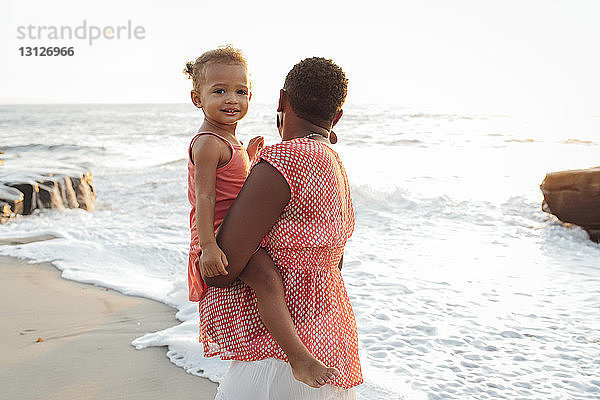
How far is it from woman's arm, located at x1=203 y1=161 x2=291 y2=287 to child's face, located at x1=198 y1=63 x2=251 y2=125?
0.42m

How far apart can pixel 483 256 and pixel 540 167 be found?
1066cm

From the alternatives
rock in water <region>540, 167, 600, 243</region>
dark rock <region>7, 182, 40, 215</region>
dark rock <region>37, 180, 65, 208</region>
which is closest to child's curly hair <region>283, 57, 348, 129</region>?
rock in water <region>540, 167, 600, 243</region>

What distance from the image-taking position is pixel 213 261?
1556 mm

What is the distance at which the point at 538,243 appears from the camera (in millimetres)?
8391

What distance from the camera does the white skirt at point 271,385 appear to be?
5.47 feet

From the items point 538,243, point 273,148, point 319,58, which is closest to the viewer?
point 273,148

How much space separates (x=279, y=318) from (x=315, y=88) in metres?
0.63

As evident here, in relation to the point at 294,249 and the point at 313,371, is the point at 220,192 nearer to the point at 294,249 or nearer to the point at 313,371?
the point at 294,249

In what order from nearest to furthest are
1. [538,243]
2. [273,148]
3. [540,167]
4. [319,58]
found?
[273,148] → [319,58] → [538,243] → [540,167]

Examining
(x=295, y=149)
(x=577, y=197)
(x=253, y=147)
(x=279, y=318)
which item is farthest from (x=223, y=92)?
(x=577, y=197)

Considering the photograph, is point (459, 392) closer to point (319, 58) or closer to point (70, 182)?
point (319, 58)

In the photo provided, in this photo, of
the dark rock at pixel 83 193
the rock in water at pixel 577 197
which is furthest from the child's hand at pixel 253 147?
the dark rock at pixel 83 193

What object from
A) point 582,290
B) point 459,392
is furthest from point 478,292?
point 459,392

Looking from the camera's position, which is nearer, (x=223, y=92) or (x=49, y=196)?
(x=223, y=92)
